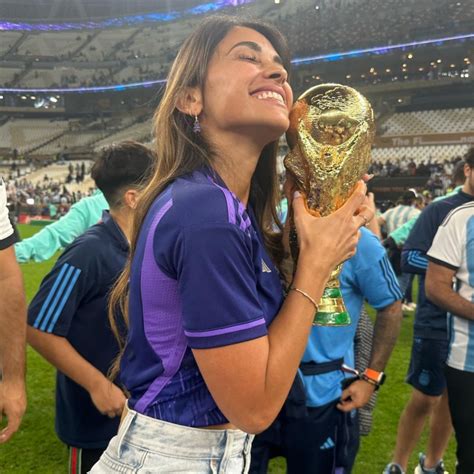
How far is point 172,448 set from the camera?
105 centimetres

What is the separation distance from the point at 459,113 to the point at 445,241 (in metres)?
26.2

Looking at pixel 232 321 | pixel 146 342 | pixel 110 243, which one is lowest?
pixel 110 243

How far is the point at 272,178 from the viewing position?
144 centimetres

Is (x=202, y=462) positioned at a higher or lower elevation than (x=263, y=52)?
lower

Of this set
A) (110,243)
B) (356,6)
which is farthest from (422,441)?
(356,6)

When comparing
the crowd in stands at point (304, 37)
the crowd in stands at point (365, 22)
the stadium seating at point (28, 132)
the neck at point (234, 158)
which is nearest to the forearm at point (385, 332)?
the neck at point (234, 158)


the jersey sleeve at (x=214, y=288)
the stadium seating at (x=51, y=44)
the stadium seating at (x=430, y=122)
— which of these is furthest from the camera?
the stadium seating at (x=51, y=44)

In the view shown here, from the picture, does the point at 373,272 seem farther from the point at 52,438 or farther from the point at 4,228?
the point at 52,438

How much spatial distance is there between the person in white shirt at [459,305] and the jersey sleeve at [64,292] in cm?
149

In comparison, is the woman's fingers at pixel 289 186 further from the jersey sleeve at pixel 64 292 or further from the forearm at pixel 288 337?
the jersey sleeve at pixel 64 292

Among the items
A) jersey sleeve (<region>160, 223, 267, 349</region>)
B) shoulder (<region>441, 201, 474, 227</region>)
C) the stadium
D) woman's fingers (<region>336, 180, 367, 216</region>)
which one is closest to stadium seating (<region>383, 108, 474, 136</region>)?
the stadium

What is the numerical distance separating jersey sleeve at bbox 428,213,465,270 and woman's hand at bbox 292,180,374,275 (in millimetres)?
1397

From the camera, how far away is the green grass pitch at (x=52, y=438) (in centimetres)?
348

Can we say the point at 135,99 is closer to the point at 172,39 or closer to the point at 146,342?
the point at 172,39
